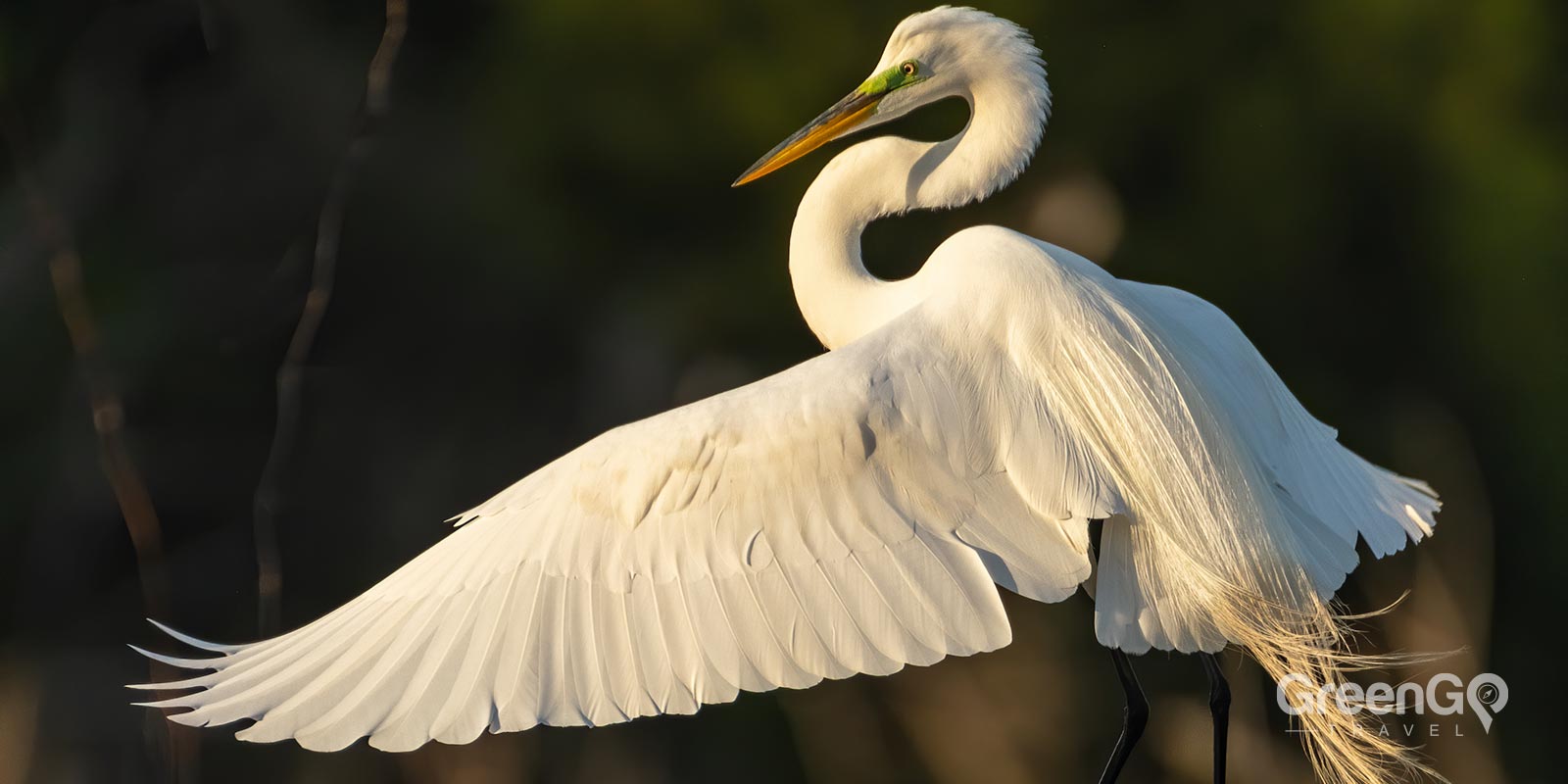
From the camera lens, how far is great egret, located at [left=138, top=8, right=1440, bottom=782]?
1917mm

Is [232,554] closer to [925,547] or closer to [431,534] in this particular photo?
[431,534]

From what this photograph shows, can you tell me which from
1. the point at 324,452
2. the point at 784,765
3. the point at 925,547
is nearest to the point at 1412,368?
the point at 784,765

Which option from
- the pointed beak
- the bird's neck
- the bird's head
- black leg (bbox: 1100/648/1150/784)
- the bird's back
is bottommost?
black leg (bbox: 1100/648/1150/784)

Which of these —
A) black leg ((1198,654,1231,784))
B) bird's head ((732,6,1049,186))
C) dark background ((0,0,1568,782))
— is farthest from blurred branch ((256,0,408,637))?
black leg ((1198,654,1231,784))

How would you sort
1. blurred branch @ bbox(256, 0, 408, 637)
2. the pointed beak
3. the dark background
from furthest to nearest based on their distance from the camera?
the dark background < blurred branch @ bbox(256, 0, 408, 637) < the pointed beak

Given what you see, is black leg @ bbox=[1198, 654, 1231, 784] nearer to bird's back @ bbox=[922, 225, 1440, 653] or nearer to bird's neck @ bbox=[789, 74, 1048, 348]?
bird's back @ bbox=[922, 225, 1440, 653]

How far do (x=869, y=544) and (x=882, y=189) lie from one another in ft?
2.44

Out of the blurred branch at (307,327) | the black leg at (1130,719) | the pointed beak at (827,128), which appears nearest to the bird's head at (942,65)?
the pointed beak at (827,128)

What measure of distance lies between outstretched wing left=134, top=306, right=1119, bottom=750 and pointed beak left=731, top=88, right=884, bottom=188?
2.23 feet

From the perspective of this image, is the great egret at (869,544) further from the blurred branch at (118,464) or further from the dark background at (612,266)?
the dark background at (612,266)

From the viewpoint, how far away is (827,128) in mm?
2717

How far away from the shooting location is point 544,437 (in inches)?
231

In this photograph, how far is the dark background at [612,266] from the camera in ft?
17.8

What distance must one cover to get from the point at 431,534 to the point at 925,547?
3.80 meters
